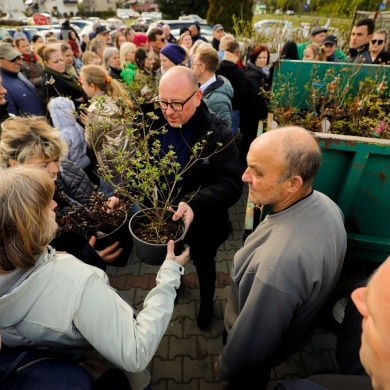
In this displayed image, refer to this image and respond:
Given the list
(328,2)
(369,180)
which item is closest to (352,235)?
(369,180)

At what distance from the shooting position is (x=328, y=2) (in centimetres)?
1109

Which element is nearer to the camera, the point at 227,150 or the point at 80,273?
the point at 80,273

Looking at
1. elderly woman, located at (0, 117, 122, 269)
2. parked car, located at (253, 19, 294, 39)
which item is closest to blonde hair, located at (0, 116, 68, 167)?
elderly woman, located at (0, 117, 122, 269)

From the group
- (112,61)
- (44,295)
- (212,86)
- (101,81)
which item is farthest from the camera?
(112,61)

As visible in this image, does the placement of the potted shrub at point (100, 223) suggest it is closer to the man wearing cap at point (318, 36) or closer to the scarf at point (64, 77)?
the scarf at point (64, 77)

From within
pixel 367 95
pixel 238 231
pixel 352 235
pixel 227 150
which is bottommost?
pixel 238 231

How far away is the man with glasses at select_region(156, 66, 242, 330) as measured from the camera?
2.26 metres

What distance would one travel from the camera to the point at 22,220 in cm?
121

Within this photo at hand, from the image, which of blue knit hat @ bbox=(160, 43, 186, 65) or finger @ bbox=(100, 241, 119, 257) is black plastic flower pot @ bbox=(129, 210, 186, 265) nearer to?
finger @ bbox=(100, 241, 119, 257)

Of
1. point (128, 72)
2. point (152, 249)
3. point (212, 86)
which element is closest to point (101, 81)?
point (212, 86)

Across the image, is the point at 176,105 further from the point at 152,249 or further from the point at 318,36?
the point at 318,36

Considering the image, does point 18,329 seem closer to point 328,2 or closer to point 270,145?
point 270,145

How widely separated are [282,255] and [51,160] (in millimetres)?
1829

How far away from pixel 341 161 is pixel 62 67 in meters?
4.57
